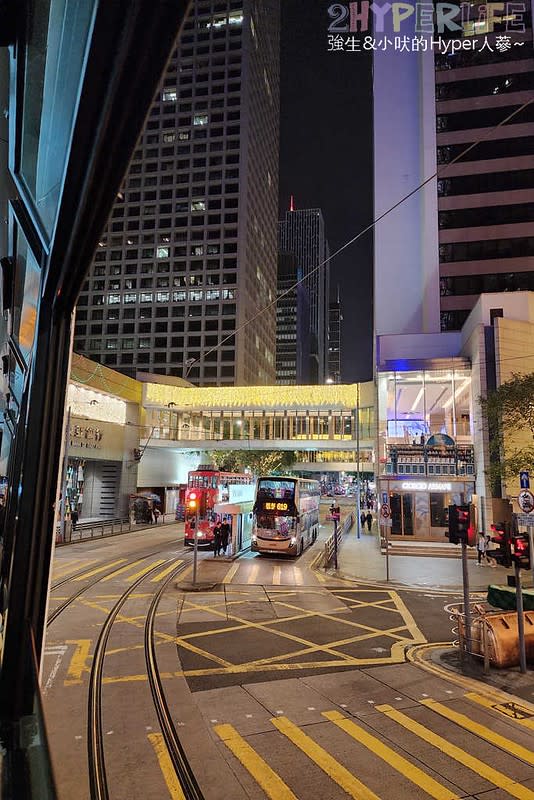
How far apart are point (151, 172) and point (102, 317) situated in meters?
29.2

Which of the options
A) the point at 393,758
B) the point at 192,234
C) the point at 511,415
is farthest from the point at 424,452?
the point at 192,234

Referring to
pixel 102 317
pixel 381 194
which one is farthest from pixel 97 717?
pixel 102 317

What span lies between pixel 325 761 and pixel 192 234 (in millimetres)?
95782

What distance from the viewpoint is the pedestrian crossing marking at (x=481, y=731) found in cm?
611

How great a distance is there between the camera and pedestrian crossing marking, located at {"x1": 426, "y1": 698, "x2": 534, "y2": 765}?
611 cm

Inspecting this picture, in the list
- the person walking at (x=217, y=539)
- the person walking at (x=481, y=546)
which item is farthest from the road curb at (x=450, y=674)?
the person walking at (x=217, y=539)

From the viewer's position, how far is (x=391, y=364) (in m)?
32.0

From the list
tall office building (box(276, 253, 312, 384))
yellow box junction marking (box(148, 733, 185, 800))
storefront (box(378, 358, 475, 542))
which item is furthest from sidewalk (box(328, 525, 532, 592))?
tall office building (box(276, 253, 312, 384))

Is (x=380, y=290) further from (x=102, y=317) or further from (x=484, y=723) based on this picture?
(x=102, y=317)

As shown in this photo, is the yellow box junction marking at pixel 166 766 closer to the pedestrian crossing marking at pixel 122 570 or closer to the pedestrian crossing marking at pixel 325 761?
the pedestrian crossing marking at pixel 325 761

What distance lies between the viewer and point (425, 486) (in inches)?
1168

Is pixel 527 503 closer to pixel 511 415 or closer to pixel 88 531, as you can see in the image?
pixel 511 415

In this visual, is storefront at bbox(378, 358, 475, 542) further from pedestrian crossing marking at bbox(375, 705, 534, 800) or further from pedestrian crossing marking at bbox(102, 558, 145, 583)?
pedestrian crossing marking at bbox(375, 705, 534, 800)

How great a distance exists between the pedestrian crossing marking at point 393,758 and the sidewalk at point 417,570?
11.5 m
